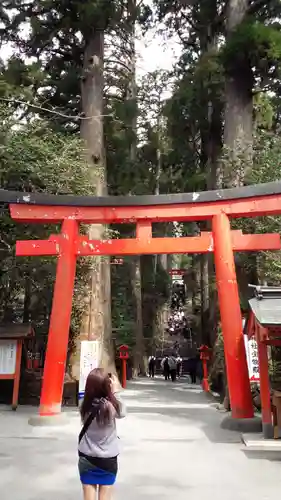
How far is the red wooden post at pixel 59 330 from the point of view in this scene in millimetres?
9195

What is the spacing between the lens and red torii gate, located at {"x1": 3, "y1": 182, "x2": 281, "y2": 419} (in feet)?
29.7

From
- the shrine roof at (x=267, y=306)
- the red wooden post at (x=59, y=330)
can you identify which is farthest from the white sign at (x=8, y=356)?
the shrine roof at (x=267, y=306)

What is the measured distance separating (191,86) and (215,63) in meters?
1.52

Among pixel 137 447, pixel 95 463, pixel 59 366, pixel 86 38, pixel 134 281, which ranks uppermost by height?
pixel 86 38

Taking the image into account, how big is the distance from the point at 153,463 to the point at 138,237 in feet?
15.4

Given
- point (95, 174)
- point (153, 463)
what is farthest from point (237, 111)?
point (153, 463)

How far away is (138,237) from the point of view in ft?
31.9

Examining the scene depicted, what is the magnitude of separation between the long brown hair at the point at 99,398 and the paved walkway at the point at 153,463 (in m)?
1.77

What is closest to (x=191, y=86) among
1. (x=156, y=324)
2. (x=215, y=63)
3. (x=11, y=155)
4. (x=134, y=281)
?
(x=215, y=63)

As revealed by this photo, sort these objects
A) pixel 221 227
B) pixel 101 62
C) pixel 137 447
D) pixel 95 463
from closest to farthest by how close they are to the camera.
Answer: pixel 95 463, pixel 137 447, pixel 221 227, pixel 101 62

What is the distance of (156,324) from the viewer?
91.9ft

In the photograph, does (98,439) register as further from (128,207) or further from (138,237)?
(128,207)

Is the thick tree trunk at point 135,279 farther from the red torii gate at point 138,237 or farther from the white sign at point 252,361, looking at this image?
the white sign at point 252,361

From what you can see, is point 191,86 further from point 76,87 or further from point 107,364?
point 107,364
